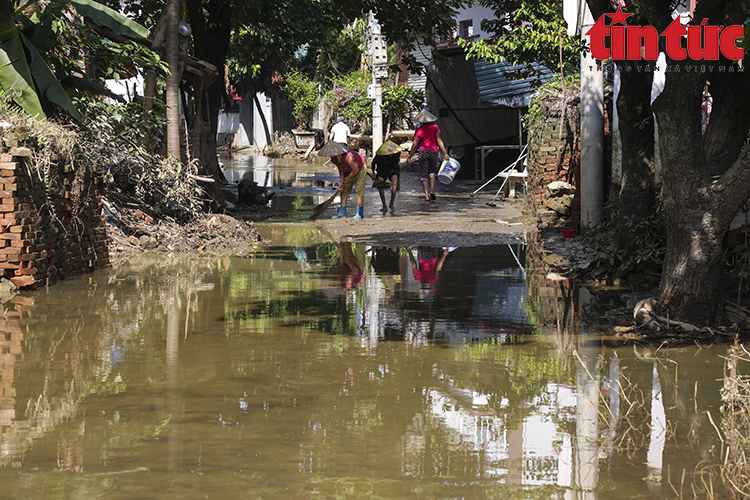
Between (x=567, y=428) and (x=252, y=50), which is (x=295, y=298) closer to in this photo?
(x=567, y=428)

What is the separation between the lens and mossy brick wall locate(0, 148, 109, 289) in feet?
25.8

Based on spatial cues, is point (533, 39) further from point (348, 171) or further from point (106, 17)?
point (106, 17)

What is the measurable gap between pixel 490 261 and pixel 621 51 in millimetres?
3327

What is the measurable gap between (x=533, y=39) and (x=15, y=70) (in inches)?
351

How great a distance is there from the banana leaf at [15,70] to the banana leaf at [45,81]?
0.13 metres

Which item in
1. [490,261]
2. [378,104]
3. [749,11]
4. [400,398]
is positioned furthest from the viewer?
[378,104]

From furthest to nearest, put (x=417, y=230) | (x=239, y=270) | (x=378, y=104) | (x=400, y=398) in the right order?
(x=378, y=104) → (x=417, y=230) → (x=239, y=270) → (x=400, y=398)

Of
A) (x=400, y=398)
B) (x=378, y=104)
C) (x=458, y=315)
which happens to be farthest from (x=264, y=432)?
(x=378, y=104)

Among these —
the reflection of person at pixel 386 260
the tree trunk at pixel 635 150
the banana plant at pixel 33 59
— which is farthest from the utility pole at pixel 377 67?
the tree trunk at pixel 635 150

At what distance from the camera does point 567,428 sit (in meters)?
4.42

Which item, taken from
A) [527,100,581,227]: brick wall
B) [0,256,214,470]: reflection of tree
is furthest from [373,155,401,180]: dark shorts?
[0,256,214,470]: reflection of tree

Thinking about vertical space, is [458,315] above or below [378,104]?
below

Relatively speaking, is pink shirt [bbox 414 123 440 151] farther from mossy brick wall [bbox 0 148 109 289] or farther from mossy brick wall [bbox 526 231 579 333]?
mossy brick wall [bbox 0 148 109 289]

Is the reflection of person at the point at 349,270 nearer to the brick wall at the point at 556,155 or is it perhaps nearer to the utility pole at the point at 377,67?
the brick wall at the point at 556,155
